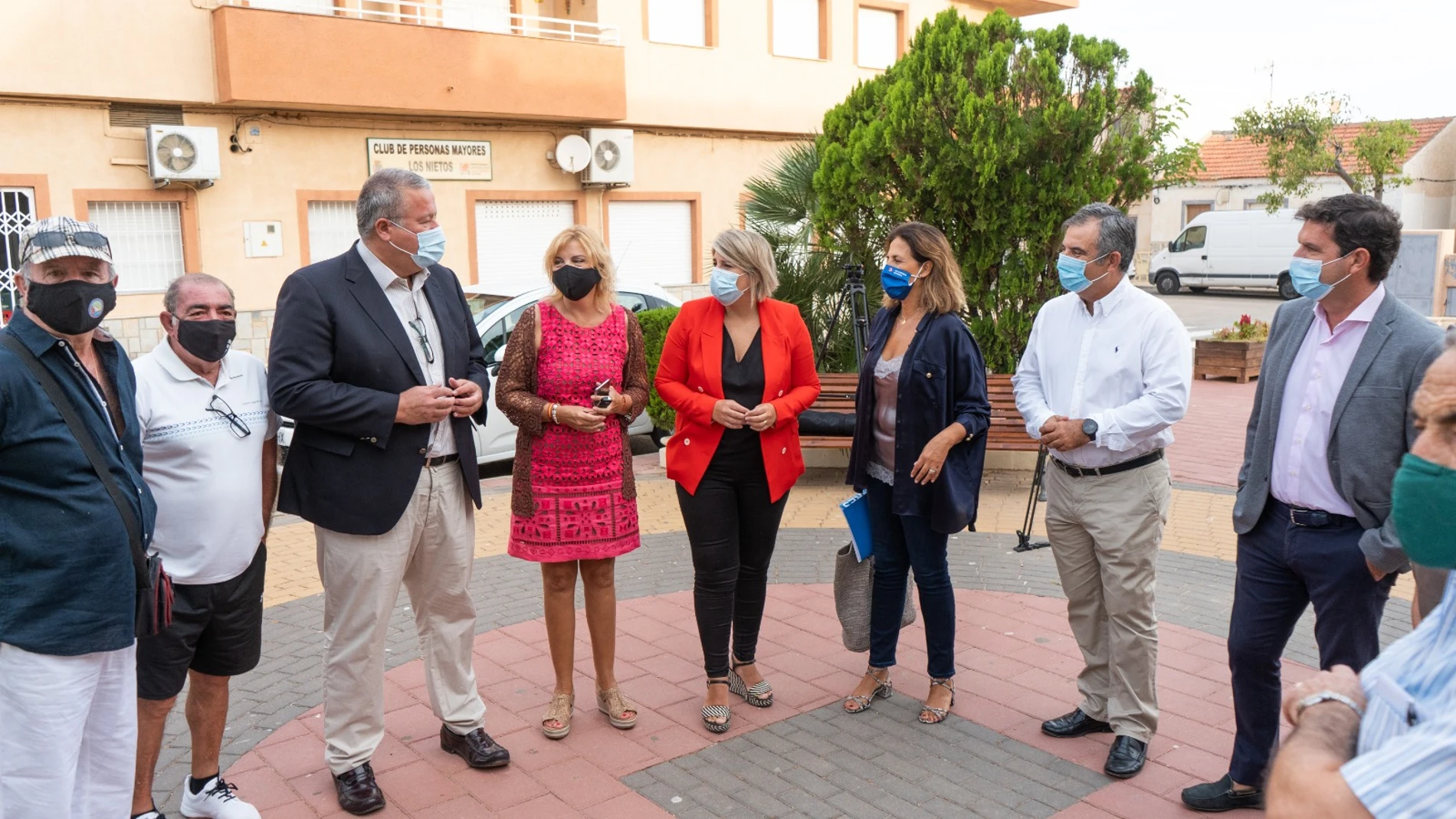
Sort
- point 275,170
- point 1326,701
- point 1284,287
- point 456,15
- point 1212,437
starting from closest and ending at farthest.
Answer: point 1326,701 → point 1212,437 → point 275,170 → point 456,15 → point 1284,287

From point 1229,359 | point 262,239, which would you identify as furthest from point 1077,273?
point 262,239

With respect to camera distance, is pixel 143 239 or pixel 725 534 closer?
pixel 725 534

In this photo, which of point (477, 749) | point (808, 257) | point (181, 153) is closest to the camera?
point (477, 749)

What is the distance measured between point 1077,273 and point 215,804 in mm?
3690

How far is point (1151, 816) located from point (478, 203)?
15.6 metres

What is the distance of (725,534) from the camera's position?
4.75 metres

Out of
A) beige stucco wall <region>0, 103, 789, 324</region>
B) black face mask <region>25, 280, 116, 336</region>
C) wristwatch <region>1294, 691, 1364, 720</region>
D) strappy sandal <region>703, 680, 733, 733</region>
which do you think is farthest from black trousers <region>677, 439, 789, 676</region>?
beige stucco wall <region>0, 103, 789, 324</region>

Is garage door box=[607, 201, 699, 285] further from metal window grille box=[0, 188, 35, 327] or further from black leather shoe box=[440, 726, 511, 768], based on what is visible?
black leather shoe box=[440, 726, 511, 768]

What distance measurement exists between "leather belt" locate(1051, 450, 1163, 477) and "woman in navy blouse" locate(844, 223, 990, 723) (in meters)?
0.40

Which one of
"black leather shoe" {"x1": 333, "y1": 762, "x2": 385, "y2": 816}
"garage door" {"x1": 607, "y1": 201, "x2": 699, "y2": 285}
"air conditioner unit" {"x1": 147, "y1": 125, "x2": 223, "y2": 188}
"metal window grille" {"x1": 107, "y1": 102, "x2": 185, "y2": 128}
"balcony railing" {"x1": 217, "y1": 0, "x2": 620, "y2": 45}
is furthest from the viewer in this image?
"garage door" {"x1": 607, "y1": 201, "x2": 699, "y2": 285}

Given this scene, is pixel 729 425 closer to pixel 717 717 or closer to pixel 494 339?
pixel 717 717

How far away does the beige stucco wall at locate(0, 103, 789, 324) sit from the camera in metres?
13.7

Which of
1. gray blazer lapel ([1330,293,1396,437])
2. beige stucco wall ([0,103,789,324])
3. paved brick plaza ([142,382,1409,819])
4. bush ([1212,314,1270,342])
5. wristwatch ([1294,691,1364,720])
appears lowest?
paved brick plaza ([142,382,1409,819])

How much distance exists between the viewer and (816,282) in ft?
33.3
